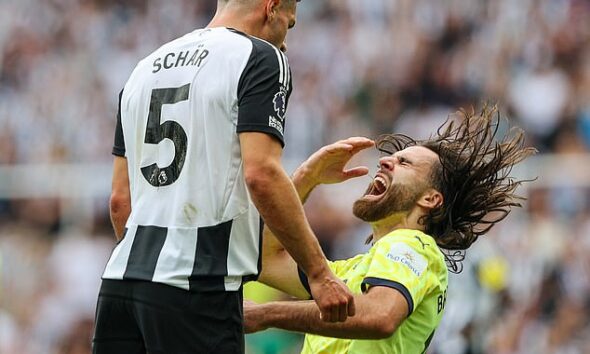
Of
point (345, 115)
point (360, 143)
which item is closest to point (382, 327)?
point (360, 143)

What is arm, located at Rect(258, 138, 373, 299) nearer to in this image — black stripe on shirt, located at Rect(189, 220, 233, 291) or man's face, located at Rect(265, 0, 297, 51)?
man's face, located at Rect(265, 0, 297, 51)

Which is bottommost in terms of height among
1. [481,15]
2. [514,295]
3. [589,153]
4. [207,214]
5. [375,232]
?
[514,295]

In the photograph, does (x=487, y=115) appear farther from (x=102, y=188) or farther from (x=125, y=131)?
(x=102, y=188)

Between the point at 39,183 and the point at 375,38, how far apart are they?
3.83 meters

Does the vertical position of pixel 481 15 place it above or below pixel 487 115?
below

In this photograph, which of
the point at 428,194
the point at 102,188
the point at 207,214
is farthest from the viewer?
the point at 102,188

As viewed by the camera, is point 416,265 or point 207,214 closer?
point 207,214

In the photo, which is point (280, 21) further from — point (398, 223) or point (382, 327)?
point (382, 327)

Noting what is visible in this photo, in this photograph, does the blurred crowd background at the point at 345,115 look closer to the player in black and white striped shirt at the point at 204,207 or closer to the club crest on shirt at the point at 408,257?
the club crest on shirt at the point at 408,257

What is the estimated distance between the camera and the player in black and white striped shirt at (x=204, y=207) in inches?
171

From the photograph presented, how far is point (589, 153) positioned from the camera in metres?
12.1

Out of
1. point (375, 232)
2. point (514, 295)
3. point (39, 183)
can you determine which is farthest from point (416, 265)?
point (39, 183)

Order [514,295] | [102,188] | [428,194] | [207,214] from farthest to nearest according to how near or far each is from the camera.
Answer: [102,188]
[514,295]
[428,194]
[207,214]

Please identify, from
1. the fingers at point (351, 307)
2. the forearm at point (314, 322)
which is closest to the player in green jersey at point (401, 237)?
the forearm at point (314, 322)
